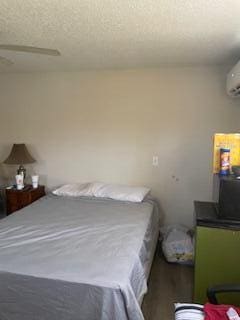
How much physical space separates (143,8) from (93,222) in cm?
176

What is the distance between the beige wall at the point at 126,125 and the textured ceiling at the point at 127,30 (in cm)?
37

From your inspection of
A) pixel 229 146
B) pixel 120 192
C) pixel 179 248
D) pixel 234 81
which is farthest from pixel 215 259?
pixel 234 81

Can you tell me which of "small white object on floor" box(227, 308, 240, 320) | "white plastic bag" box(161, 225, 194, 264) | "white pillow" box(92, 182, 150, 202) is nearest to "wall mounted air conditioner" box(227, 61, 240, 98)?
"white pillow" box(92, 182, 150, 202)

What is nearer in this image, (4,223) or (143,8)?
(143,8)

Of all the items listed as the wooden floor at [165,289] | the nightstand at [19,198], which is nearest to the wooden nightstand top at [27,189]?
the nightstand at [19,198]

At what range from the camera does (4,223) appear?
231cm

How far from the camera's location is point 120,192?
122 inches

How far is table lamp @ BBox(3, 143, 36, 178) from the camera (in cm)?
343

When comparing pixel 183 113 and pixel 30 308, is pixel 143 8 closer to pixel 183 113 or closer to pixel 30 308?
pixel 183 113

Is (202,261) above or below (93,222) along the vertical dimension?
below

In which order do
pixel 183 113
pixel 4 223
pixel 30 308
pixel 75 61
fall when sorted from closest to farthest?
1. pixel 30 308
2. pixel 4 223
3. pixel 75 61
4. pixel 183 113

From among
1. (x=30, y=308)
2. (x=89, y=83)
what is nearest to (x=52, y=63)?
(x=89, y=83)

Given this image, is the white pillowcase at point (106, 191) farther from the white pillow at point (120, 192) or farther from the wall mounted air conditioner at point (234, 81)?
the wall mounted air conditioner at point (234, 81)

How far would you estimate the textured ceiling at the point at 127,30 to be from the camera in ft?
5.36
